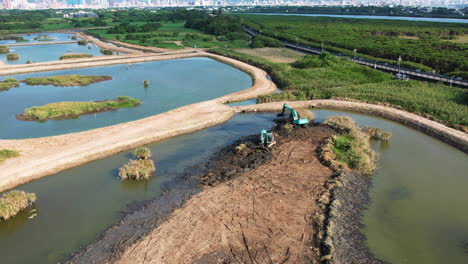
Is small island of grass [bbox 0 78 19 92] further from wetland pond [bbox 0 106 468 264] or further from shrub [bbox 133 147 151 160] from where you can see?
shrub [bbox 133 147 151 160]

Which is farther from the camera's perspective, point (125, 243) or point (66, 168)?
point (66, 168)

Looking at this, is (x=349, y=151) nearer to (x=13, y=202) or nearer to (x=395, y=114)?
(x=395, y=114)

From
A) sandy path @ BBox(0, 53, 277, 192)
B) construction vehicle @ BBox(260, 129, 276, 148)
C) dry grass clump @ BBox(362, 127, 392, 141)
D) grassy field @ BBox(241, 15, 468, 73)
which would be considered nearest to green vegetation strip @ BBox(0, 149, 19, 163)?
sandy path @ BBox(0, 53, 277, 192)

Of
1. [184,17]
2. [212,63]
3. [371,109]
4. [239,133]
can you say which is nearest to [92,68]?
[212,63]

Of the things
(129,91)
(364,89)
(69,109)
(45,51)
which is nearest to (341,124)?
(364,89)

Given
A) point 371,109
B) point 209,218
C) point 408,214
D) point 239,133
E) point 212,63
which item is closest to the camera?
point 209,218

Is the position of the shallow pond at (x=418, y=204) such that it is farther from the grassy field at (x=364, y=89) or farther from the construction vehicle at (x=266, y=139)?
the construction vehicle at (x=266, y=139)

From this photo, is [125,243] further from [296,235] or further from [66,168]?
[66,168]
